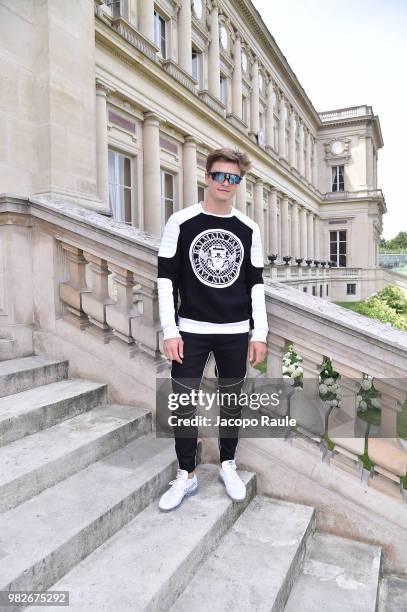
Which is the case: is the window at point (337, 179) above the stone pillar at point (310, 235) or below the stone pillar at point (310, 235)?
above

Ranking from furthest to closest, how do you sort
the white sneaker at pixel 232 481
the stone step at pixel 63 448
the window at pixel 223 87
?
the window at pixel 223 87
the white sneaker at pixel 232 481
the stone step at pixel 63 448

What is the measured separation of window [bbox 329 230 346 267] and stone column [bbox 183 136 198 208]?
26.3 meters

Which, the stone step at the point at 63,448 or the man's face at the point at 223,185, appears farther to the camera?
the man's face at the point at 223,185

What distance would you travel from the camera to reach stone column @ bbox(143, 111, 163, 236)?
1320 centimetres

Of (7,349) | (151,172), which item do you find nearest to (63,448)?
(7,349)

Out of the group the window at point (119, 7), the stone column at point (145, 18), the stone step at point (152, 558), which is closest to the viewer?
the stone step at point (152, 558)

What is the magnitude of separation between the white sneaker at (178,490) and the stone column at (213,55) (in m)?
19.3

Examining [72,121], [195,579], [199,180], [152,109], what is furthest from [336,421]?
[199,180]

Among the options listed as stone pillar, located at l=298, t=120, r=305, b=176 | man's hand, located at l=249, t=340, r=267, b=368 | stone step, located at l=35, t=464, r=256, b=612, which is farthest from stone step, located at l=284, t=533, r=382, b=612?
stone pillar, located at l=298, t=120, r=305, b=176

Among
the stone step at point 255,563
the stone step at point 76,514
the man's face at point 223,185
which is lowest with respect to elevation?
the stone step at point 255,563

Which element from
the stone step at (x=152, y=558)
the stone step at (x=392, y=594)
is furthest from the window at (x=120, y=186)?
the stone step at (x=392, y=594)

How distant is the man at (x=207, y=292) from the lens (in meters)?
2.37

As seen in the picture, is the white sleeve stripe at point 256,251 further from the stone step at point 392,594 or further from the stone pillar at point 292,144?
the stone pillar at point 292,144

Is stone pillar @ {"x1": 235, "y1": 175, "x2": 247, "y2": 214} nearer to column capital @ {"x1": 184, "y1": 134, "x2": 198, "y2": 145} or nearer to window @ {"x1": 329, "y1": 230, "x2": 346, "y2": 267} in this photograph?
column capital @ {"x1": 184, "y1": 134, "x2": 198, "y2": 145}
